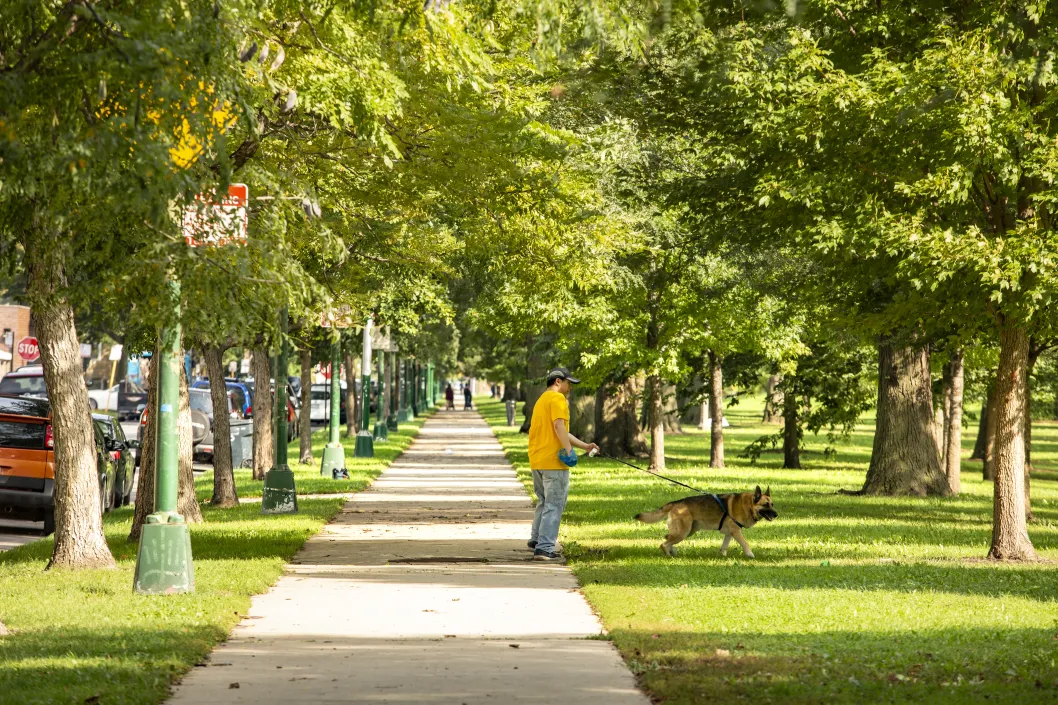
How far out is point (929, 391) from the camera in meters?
26.8

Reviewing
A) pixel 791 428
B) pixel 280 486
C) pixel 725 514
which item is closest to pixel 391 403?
pixel 791 428

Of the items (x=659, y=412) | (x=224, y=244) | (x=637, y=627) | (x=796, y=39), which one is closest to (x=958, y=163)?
(x=796, y=39)

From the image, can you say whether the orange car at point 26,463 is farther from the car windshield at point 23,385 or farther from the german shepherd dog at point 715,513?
the car windshield at point 23,385

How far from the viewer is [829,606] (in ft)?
37.6

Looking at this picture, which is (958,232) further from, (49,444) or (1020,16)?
(49,444)

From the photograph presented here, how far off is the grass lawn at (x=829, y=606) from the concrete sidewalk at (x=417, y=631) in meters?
0.38

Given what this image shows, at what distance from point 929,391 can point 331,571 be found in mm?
15822

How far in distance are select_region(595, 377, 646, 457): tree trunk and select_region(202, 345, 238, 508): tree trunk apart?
17.3 metres

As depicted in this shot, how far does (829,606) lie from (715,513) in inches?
137

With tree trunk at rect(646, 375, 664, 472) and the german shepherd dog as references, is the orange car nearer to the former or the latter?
the german shepherd dog

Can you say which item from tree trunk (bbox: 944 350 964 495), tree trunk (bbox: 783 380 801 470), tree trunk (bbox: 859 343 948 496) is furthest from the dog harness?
tree trunk (bbox: 783 380 801 470)

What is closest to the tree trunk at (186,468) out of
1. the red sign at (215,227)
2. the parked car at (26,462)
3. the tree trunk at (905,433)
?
the parked car at (26,462)

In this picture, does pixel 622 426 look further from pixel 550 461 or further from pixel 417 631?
pixel 417 631

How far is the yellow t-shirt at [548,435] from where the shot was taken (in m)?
14.9
